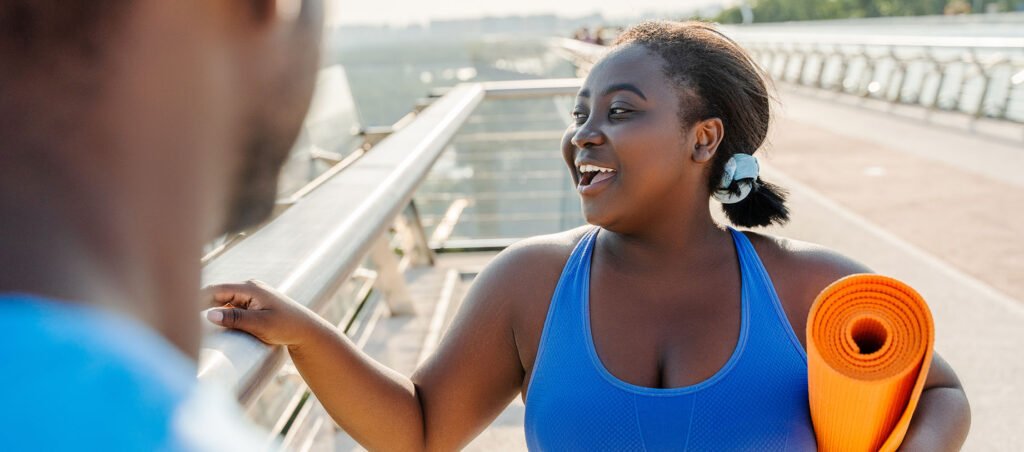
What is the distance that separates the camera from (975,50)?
38.8ft

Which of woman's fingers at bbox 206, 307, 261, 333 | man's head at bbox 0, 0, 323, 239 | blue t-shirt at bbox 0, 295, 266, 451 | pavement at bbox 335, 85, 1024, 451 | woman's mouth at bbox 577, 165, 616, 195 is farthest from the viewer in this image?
pavement at bbox 335, 85, 1024, 451

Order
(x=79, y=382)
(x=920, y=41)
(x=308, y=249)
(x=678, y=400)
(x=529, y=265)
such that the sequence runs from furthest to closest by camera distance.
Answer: (x=920, y=41) < (x=529, y=265) < (x=678, y=400) < (x=308, y=249) < (x=79, y=382)

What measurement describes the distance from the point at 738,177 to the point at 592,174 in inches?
14.0

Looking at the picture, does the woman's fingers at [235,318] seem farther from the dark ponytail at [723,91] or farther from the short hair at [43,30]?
the dark ponytail at [723,91]

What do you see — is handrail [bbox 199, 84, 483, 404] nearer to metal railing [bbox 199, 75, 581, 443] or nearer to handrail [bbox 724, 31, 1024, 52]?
metal railing [bbox 199, 75, 581, 443]

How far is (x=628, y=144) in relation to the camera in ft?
6.29

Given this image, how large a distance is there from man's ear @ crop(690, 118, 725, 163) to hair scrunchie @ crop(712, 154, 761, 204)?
2.7 inches

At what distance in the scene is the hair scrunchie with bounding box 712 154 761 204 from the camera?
6.87ft

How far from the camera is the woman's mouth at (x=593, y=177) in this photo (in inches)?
75.3

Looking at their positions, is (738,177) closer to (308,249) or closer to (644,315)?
(644,315)

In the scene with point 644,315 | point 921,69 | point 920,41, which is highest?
point 644,315

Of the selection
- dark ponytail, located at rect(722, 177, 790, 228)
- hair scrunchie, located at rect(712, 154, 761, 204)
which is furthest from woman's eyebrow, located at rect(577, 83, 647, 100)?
dark ponytail, located at rect(722, 177, 790, 228)

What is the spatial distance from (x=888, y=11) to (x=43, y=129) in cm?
7038

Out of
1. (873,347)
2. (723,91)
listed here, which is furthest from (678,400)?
(723,91)
